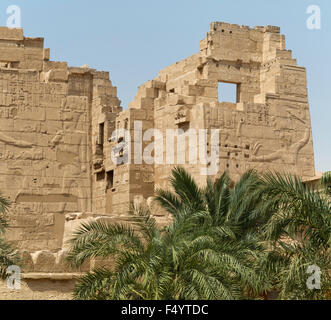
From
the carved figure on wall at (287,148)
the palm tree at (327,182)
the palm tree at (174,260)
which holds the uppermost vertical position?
the carved figure on wall at (287,148)

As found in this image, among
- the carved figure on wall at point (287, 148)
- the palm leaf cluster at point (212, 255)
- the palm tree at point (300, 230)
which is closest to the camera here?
the palm tree at point (300, 230)

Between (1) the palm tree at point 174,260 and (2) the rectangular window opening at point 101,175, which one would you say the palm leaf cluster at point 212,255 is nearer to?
(1) the palm tree at point 174,260

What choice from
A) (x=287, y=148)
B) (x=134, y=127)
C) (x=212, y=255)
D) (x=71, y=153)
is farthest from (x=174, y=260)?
(x=71, y=153)

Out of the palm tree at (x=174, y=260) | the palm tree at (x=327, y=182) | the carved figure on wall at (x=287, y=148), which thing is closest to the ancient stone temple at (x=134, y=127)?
the carved figure on wall at (x=287, y=148)

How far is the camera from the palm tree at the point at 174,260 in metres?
15.6

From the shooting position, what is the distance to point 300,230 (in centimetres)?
1631

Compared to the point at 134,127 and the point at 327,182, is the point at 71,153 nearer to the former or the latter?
the point at 134,127

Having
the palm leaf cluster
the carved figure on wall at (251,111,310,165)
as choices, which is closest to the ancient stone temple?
the carved figure on wall at (251,111,310,165)

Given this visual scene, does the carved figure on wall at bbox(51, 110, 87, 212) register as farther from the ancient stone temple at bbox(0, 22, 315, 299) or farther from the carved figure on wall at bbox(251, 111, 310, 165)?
the carved figure on wall at bbox(251, 111, 310, 165)

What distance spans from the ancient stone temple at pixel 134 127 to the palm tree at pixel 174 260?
8.45 meters

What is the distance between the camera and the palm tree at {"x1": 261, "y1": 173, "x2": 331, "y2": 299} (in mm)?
15453

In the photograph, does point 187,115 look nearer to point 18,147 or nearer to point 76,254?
point 18,147

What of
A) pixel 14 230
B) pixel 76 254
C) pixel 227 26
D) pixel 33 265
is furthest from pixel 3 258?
pixel 227 26

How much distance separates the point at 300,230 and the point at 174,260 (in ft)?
7.94
